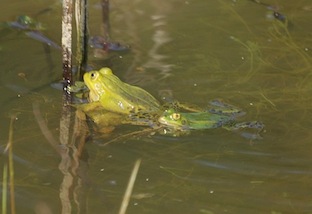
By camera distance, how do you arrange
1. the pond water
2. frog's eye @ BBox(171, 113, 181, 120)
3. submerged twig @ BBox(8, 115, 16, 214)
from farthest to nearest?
frog's eye @ BBox(171, 113, 181, 120)
the pond water
submerged twig @ BBox(8, 115, 16, 214)

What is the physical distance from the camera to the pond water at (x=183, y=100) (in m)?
3.82

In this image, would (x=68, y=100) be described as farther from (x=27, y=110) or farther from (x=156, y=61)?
(x=156, y=61)

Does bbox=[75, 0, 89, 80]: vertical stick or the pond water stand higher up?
bbox=[75, 0, 89, 80]: vertical stick

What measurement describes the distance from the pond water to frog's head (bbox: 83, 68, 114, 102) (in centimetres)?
23

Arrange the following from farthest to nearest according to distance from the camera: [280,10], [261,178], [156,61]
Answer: [280,10], [156,61], [261,178]

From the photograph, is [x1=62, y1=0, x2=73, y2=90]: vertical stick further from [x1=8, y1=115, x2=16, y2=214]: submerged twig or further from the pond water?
[x1=8, y1=115, x2=16, y2=214]: submerged twig

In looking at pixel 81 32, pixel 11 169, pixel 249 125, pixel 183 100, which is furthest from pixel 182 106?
pixel 11 169

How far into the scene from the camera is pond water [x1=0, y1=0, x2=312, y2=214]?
3820 mm

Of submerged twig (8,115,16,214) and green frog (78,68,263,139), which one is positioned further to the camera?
green frog (78,68,263,139)

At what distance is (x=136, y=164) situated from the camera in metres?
3.98

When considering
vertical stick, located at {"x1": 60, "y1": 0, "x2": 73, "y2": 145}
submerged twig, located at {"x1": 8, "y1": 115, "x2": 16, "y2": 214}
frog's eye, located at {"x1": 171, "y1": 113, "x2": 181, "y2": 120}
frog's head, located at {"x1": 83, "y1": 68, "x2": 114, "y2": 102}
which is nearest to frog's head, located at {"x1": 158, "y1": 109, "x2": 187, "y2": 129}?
frog's eye, located at {"x1": 171, "y1": 113, "x2": 181, "y2": 120}

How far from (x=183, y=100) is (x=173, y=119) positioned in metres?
0.46

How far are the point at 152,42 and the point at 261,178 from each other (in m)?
1.95

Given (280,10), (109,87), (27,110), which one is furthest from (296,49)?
(27,110)
